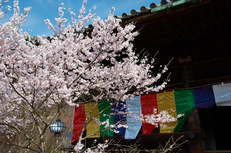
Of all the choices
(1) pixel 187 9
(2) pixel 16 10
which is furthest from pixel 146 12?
(2) pixel 16 10

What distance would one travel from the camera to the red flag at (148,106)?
6.10 m

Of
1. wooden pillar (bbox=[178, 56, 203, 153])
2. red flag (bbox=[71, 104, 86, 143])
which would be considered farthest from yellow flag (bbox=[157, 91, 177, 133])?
red flag (bbox=[71, 104, 86, 143])

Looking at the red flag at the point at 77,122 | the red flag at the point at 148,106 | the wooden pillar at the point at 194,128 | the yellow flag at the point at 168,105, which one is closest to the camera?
the wooden pillar at the point at 194,128

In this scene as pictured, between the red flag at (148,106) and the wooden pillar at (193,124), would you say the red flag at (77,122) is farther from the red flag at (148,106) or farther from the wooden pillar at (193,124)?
the wooden pillar at (193,124)

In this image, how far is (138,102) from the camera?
255 inches

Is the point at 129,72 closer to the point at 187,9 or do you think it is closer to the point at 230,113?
the point at 187,9

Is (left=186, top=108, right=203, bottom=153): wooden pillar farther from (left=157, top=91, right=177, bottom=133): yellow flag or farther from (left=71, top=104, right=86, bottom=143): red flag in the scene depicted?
(left=71, top=104, right=86, bottom=143): red flag

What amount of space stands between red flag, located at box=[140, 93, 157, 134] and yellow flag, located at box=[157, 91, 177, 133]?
16 cm

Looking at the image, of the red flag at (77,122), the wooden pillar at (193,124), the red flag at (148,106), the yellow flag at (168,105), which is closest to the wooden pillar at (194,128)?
the wooden pillar at (193,124)

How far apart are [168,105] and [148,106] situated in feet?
2.03

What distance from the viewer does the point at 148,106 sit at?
6.29 m

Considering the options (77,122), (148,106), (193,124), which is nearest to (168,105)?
(148,106)

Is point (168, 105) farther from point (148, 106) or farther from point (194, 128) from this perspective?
point (194, 128)

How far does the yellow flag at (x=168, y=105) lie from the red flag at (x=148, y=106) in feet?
0.52
